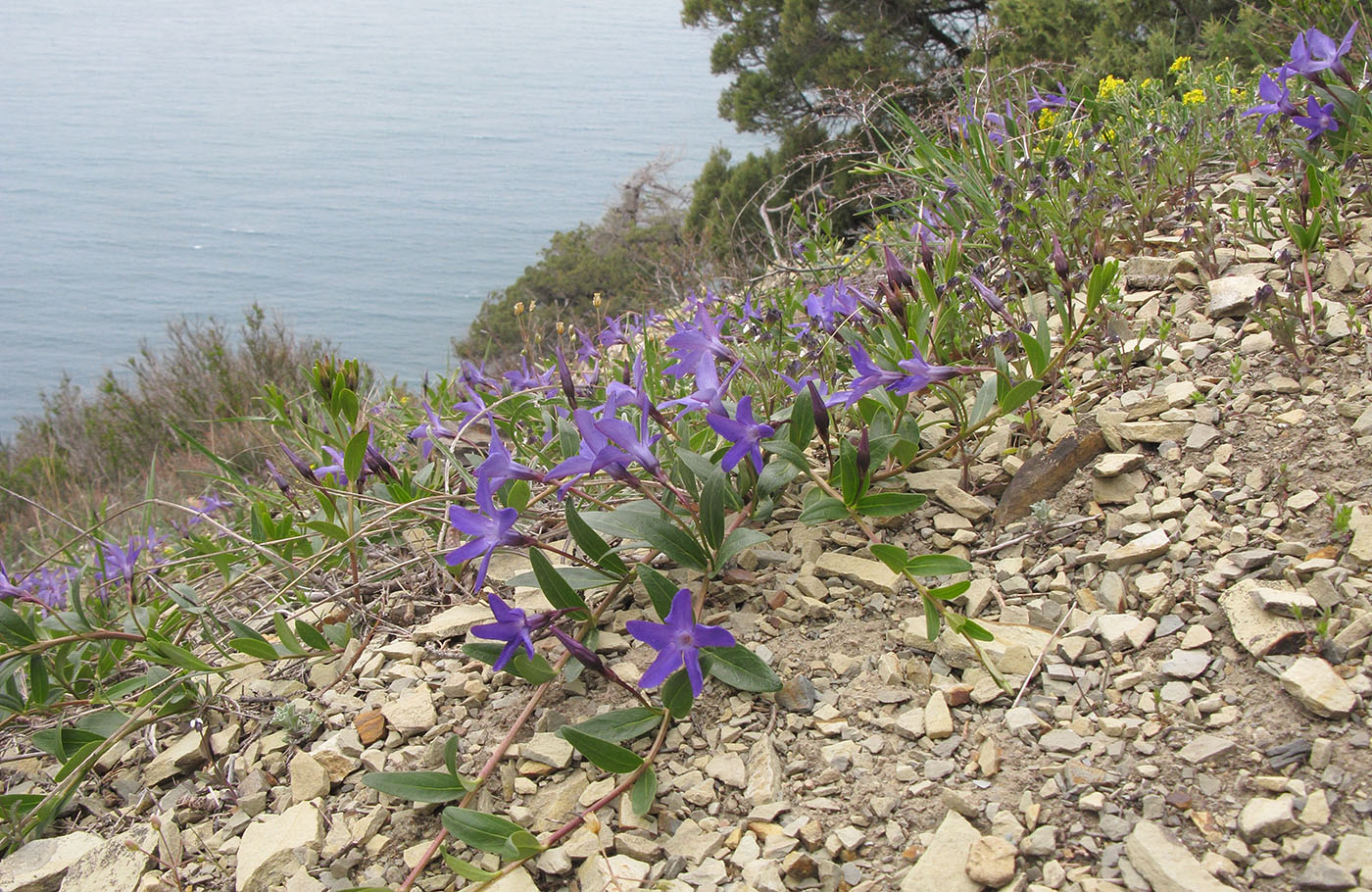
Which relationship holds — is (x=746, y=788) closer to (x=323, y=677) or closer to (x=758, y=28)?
(x=323, y=677)

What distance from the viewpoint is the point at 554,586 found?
5.19 feet

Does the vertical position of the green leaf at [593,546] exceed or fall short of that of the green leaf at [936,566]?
it exceeds it

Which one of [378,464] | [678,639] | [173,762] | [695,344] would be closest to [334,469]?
[378,464]

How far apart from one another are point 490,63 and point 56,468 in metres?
35.0

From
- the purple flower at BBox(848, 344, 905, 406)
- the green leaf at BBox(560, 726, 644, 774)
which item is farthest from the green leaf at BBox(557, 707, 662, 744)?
the purple flower at BBox(848, 344, 905, 406)

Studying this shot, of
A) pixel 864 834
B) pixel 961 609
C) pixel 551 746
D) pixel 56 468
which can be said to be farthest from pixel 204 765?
pixel 56 468

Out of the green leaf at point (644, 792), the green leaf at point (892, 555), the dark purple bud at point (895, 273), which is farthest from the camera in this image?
the dark purple bud at point (895, 273)

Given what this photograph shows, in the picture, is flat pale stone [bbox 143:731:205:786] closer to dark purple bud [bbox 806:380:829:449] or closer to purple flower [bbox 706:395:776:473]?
purple flower [bbox 706:395:776:473]

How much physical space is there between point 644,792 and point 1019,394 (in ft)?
3.23

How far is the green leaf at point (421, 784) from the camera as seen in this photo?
140 centimetres

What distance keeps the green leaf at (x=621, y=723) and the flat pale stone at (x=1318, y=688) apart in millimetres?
931

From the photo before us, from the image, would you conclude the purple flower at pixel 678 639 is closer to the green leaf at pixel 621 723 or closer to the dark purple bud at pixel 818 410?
the green leaf at pixel 621 723

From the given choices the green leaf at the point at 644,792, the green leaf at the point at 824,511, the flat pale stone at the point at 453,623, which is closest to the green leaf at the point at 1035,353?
the green leaf at the point at 824,511

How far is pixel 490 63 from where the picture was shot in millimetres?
39031
